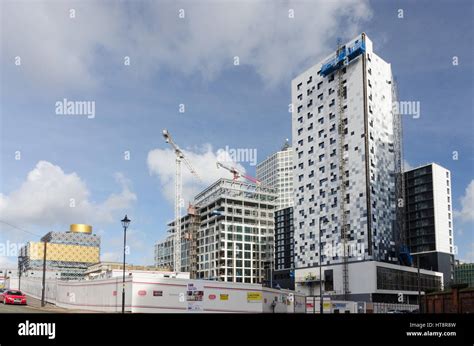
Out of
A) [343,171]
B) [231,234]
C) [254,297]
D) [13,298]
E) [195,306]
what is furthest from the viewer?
[231,234]

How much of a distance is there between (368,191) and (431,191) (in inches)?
1822

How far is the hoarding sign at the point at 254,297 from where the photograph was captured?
6038 centimetres

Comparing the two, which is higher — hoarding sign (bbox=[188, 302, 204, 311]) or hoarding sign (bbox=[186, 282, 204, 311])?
hoarding sign (bbox=[186, 282, 204, 311])

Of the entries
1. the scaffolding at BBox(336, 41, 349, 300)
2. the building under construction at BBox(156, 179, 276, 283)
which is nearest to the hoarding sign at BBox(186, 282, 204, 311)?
the scaffolding at BBox(336, 41, 349, 300)

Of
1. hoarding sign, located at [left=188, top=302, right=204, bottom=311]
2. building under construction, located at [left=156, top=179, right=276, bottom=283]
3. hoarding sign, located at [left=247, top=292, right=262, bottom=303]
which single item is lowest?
hoarding sign, located at [left=188, top=302, right=204, bottom=311]

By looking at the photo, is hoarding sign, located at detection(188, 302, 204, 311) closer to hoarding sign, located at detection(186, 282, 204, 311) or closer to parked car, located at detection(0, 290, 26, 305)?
hoarding sign, located at detection(186, 282, 204, 311)

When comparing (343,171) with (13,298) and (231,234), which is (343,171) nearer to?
(231,234)

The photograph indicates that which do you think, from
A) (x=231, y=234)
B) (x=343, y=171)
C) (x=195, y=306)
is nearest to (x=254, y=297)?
(x=195, y=306)

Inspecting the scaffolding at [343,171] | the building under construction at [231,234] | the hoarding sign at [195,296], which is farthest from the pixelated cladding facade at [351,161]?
the hoarding sign at [195,296]

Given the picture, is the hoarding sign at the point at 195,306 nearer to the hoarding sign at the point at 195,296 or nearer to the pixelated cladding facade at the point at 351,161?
the hoarding sign at the point at 195,296

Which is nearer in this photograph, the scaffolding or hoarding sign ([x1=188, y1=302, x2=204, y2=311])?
hoarding sign ([x1=188, y1=302, x2=204, y2=311])

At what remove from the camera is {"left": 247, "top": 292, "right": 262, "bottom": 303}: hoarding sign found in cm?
6038

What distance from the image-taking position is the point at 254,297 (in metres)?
60.7
